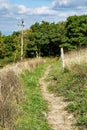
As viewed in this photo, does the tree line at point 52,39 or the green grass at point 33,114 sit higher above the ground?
the green grass at point 33,114

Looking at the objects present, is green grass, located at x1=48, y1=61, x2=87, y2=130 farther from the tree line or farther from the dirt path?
the tree line

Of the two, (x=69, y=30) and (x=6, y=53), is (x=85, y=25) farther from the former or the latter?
(x=6, y=53)

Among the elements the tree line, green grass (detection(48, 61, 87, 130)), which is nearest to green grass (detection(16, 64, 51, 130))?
green grass (detection(48, 61, 87, 130))

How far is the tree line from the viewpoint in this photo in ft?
133

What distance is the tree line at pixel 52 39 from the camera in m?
40.4

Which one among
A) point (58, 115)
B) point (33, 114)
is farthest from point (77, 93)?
point (33, 114)

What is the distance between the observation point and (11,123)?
7270 mm

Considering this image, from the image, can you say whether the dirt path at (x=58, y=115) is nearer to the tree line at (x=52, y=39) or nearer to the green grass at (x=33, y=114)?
the green grass at (x=33, y=114)

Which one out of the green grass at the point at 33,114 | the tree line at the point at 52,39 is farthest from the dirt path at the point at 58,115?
the tree line at the point at 52,39

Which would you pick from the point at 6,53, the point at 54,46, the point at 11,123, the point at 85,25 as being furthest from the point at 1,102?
the point at 6,53

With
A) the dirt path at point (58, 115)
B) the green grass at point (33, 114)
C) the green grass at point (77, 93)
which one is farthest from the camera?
the green grass at point (77, 93)

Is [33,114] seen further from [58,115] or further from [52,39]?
[52,39]

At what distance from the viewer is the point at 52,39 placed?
43.8 meters

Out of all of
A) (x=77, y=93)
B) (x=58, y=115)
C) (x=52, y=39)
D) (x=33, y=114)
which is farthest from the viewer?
(x=52, y=39)
